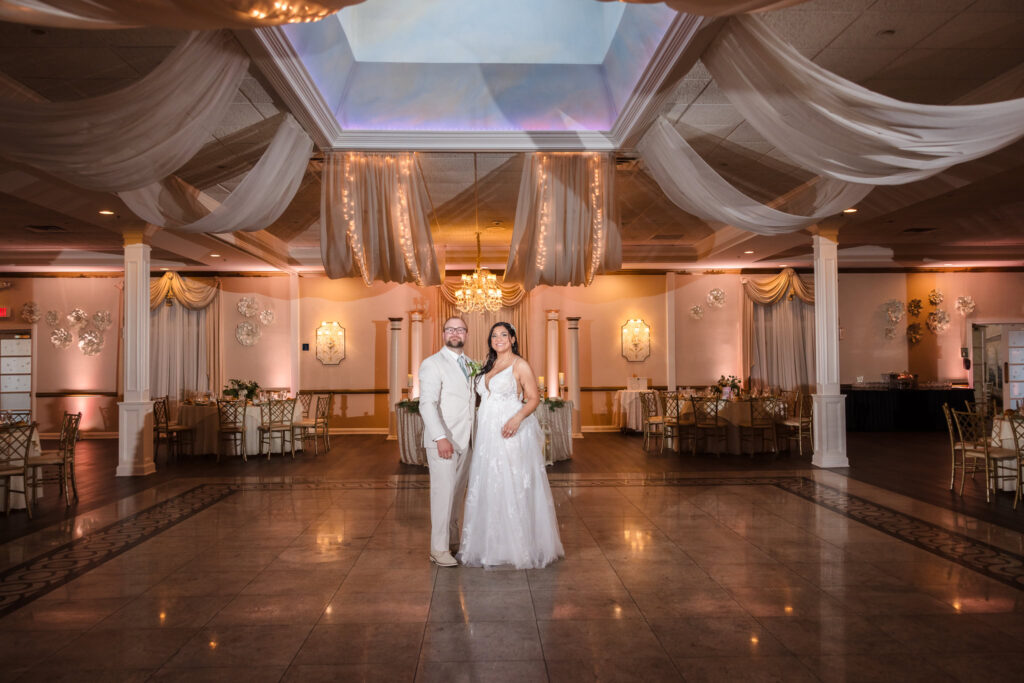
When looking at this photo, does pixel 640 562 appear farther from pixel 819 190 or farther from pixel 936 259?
pixel 936 259

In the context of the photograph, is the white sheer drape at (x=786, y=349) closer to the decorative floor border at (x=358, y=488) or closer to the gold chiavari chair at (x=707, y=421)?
the gold chiavari chair at (x=707, y=421)

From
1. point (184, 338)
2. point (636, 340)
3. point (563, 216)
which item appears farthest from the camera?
point (636, 340)

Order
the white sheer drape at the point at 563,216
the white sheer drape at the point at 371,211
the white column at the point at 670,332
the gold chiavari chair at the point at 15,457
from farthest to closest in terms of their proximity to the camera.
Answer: the white column at the point at 670,332 → the gold chiavari chair at the point at 15,457 → the white sheer drape at the point at 563,216 → the white sheer drape at the point at 371,211

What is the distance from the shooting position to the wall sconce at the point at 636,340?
13.9 metres

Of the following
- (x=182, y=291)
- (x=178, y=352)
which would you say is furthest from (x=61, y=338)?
(x=182, y=291)

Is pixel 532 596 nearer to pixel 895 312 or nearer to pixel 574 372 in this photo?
pixel 574 372

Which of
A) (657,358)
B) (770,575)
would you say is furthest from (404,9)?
(657,358)

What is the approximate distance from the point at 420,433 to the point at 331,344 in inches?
195

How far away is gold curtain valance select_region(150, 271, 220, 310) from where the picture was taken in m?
13.1

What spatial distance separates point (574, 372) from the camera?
11953 mm

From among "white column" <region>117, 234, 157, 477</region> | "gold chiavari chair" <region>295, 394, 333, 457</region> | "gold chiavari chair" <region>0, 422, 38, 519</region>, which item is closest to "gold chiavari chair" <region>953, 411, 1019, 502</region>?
"gold chiavari chair" <region>295, 394, 333, 457</region>

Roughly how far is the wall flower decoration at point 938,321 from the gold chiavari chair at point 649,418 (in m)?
6.47

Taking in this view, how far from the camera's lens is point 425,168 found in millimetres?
7461

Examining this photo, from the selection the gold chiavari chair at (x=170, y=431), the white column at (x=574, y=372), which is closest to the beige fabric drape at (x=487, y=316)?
the white column at (x=574, y=372)
